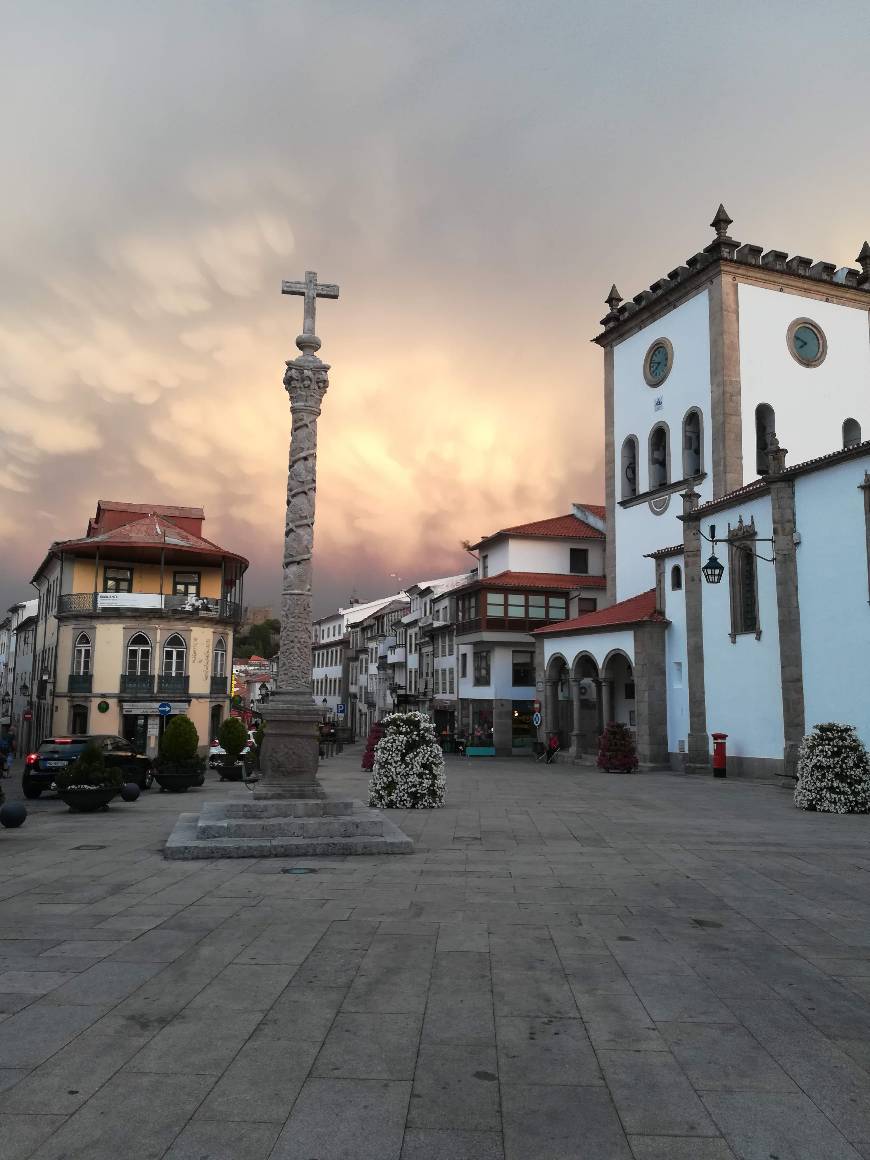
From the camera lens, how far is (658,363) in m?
40.2

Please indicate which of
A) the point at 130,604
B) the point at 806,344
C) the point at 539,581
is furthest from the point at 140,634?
the point at 806,344

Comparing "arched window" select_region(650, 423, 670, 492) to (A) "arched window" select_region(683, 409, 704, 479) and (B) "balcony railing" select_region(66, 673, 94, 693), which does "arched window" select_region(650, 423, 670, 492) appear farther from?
(B) "balcony railing" select_region(66, 673, 94, 693)

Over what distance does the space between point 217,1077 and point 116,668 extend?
127ft

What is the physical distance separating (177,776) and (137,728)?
20142 millimetres

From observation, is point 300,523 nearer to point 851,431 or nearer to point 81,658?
point 81,658

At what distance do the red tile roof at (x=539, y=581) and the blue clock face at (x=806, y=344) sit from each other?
17.2 metres

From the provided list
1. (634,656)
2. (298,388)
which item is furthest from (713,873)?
(634,656)

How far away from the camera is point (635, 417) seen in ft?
137

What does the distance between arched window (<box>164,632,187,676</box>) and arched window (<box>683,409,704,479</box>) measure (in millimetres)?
24297

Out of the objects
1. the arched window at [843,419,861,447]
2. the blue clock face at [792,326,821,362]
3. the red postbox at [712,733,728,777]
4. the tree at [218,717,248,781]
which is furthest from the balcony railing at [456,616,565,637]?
the tree at [218,717,248,781]

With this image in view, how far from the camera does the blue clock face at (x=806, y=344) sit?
1462 inches

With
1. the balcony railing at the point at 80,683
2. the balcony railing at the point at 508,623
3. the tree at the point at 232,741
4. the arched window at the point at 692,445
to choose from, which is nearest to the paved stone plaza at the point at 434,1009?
the tree at the point at 232,741

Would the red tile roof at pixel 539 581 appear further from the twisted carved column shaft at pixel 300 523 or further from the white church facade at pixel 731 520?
the twisted carved column shaft at pixel 300 523

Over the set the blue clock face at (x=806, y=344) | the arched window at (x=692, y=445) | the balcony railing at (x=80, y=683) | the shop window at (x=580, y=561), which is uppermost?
the blue clock face at (x=806, y=344)
